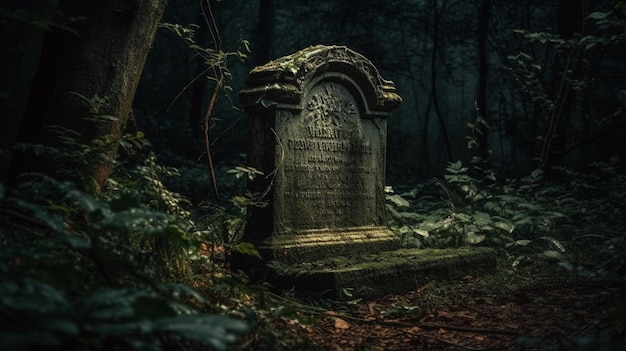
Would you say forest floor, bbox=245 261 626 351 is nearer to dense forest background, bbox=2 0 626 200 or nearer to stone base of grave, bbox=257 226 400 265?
stone base of grave, bbox=257 226 400 265

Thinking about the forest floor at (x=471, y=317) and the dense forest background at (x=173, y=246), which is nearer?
the dense forest background at (x=173, y=246)

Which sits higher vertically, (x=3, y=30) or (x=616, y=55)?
(x=616, y=55)

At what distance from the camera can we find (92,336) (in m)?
1.99

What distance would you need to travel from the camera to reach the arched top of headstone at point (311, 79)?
14.8 feet

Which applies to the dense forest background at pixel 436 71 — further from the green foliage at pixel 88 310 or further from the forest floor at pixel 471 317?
the green foliage at pixel 88 310

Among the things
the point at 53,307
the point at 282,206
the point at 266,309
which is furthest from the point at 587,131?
the point at 53,307

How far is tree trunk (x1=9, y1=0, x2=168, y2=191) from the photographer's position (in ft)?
12.0

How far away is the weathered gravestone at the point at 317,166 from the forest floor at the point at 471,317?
1.33ft

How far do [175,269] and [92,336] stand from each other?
1.46 m

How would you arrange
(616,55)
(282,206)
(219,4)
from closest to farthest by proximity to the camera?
(282,206) → (616,55) → (219,4)

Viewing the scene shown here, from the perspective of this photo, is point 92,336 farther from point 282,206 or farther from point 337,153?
point 337,153

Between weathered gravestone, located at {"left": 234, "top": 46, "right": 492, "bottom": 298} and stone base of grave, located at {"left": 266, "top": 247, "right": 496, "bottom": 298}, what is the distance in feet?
0.04

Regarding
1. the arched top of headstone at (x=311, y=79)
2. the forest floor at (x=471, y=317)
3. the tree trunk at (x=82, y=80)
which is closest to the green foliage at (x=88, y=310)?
the forest floor at (x=471, y=317)

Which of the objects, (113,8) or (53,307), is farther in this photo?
(113,8)
